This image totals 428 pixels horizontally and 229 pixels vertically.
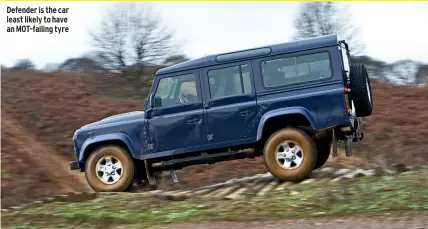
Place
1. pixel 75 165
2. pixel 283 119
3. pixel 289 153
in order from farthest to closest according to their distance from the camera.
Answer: pixel 75 165 < pixel 283 119 < pixel 289 153

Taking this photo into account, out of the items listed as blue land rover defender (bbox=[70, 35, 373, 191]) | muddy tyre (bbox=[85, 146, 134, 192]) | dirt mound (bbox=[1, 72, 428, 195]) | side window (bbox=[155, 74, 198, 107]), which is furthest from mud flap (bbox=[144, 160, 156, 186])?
side window (bbox=[155, 74, 198, 107])

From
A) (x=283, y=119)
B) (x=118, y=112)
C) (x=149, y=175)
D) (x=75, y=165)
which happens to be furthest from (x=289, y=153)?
(x=118, y=112)

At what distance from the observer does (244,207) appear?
24.8ft

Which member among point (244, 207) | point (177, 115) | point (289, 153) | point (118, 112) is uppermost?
point (118, 112)

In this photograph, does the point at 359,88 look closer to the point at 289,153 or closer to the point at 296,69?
the point at 296,69

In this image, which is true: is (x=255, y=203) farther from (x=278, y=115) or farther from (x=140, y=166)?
(x=140, y=166)

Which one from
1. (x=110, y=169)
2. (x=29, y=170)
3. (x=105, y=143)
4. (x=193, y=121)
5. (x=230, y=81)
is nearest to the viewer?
→ (x=230, y=81)

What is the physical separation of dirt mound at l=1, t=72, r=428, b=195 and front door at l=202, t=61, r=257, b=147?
1.97 meters

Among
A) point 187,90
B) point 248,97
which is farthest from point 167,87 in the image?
point 248,97

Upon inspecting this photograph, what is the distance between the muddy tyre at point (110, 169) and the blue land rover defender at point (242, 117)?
0.02m

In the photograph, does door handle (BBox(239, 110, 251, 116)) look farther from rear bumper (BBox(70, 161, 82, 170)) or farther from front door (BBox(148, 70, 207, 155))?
rear bumper (BBox(70, 161, 82, 170))

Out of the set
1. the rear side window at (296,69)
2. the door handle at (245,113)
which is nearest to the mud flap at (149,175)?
the door handle at (245,113)

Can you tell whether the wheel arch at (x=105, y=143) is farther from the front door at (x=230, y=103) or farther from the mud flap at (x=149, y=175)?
the front door at (x=230, y=103)

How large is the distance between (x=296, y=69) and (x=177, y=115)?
6.91 feet
